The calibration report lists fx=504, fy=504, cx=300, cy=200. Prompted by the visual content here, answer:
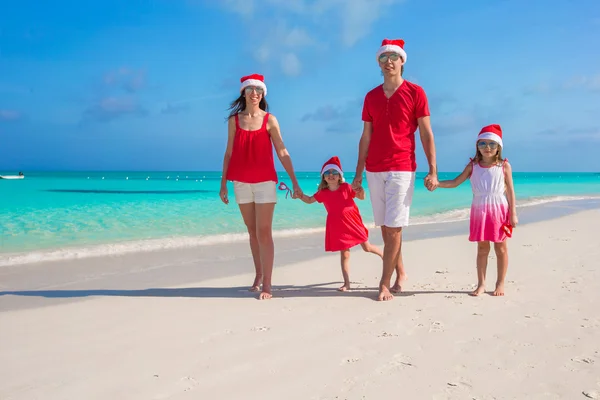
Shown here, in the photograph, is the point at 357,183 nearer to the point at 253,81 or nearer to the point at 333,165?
the point at 333,165

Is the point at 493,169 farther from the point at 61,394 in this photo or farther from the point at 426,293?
the point at 61,394

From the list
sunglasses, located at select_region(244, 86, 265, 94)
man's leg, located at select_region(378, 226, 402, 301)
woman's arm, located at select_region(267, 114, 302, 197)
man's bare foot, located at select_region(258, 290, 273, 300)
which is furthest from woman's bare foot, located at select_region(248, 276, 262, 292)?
sunglasses, located at select_region(244, 86, 265, 94)

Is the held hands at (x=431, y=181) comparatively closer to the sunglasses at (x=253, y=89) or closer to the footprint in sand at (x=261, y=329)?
the sunglasses at (x=253, y=89)

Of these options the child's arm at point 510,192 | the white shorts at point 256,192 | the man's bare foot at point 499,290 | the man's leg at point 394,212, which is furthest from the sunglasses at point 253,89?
the man's bare foot at point 499,290

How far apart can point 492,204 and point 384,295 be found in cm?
Answer: 128

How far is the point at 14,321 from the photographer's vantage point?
12.6ft

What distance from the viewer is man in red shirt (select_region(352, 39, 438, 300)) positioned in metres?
4.34

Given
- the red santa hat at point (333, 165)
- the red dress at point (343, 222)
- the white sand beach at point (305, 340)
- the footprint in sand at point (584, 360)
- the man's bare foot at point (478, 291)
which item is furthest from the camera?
the red santa hat at point (333, 165)

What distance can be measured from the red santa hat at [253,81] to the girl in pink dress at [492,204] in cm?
203

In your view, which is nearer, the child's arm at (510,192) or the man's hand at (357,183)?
the child's arm at (510,192)

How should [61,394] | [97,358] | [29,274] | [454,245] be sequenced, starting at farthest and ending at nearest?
[454,245]
[29,274]
[97,358]
[61,394]

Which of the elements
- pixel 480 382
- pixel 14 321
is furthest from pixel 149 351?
pixel 480 382

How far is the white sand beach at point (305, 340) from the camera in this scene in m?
2.56

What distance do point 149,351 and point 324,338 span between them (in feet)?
3.62
